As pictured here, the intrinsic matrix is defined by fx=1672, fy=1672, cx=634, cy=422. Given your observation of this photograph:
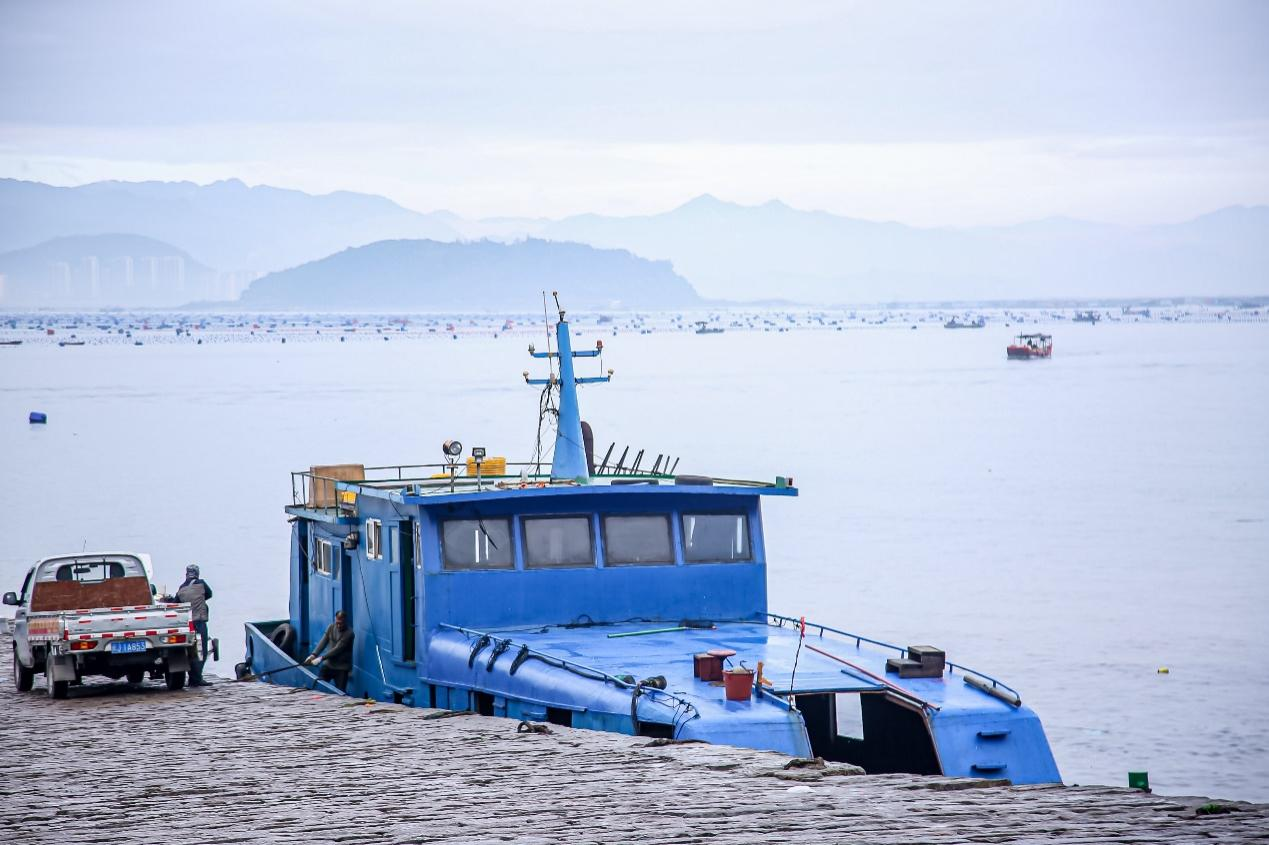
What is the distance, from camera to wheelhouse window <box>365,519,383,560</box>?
22469 mm

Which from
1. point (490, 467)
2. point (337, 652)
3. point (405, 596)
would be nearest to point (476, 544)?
point (405, 596)

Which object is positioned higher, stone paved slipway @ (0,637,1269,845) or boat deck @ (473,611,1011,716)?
boat deck @ (473,611,1011,716)

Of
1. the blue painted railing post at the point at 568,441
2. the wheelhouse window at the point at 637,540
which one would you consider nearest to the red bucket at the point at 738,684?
the wheelhouse window at the point at 637,540

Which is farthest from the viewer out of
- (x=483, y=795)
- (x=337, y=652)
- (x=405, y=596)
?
(x=337, y=652)

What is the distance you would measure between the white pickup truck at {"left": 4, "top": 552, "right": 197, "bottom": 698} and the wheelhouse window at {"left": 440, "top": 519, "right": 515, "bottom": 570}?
3742 millimetres

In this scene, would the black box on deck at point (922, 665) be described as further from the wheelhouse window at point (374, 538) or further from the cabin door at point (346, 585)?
the cabin door at point (346, 585)

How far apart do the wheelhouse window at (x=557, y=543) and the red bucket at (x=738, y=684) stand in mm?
4496

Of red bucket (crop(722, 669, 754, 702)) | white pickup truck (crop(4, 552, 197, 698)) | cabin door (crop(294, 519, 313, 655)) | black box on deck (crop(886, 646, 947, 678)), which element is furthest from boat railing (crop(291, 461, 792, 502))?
red bucket (crop(722, 669, 754, 702))

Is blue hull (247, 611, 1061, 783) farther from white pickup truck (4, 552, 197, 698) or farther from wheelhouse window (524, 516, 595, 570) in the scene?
white pickup truck (4, 552, 197, 698)

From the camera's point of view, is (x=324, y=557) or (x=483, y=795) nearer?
(x=483, y=795)

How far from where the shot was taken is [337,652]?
23.5 meters

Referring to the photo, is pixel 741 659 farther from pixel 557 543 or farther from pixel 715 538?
pixel 557 543

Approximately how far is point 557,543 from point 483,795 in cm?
597

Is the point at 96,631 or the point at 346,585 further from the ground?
the point at 346,585
